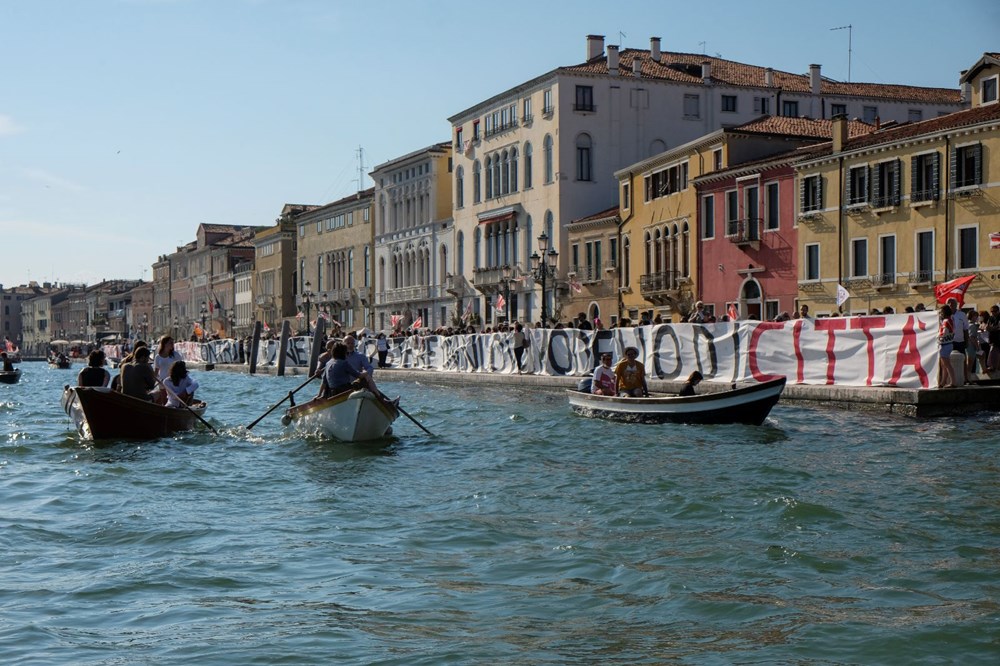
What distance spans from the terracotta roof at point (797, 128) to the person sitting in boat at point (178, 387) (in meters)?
26.4

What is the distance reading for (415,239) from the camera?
241 ft

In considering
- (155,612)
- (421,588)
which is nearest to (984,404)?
(421,588)

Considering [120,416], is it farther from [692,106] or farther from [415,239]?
[415,239]

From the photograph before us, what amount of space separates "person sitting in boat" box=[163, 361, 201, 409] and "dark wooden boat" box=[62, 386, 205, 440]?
37cm

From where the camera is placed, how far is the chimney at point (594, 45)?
2354 inches

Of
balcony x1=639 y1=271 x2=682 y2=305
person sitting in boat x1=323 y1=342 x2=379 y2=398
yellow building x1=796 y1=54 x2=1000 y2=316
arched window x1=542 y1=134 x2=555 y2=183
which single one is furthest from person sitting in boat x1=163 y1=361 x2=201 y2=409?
arched window x1=542 y1=134 x2=555 y2=183

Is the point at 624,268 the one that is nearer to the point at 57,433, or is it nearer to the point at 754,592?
the point at 57,433

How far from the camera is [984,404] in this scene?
21.7 metres

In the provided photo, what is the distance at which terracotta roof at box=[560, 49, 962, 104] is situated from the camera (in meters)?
57.5

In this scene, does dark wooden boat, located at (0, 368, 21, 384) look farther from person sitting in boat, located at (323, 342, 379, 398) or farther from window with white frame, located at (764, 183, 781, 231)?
person sitting in boat, located at (323, 342, 379, 398)

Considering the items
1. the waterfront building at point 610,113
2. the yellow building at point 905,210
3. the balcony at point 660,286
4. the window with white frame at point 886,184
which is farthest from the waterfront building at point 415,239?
the window with white frame at point 886,184

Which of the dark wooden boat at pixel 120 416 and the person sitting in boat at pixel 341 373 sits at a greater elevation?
the person sitting in boat at pixel 341 373

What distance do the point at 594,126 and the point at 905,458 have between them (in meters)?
41.9

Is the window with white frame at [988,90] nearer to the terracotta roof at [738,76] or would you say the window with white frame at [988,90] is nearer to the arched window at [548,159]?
the terracotta roof at [738,76]
